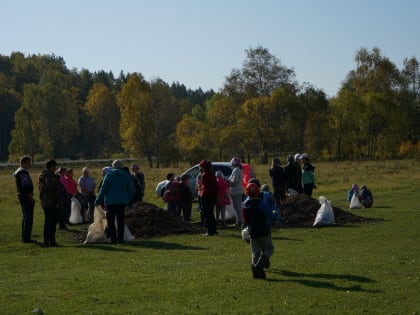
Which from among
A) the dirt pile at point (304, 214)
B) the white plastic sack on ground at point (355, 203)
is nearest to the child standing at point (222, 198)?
the dirt pile at point (304, 214)

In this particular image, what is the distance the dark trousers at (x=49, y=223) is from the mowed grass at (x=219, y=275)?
0.35 metres

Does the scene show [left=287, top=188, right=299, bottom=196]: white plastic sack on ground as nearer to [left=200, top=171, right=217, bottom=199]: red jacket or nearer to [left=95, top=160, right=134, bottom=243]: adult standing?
[left=200, top=171, right=217, bottom=199]: red jacket

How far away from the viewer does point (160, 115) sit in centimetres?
9375

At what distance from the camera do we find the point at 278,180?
22672 mm

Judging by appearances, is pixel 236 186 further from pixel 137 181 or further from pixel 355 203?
pixel 355 203

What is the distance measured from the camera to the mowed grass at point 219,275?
380 inches

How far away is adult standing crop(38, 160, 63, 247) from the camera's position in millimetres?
16812

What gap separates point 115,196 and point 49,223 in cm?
163

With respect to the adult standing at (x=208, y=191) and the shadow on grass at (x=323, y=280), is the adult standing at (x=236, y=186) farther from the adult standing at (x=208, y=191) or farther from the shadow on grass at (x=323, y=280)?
the shadow on grass at (x=323, y=280)

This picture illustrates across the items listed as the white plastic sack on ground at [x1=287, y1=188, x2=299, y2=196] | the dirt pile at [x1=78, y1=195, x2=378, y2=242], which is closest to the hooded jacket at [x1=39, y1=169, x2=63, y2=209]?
the dirt pile at [x1=78, y1=195, x2=378, y2=242]

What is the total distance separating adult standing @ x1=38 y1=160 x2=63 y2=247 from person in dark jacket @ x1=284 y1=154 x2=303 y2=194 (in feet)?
29.2

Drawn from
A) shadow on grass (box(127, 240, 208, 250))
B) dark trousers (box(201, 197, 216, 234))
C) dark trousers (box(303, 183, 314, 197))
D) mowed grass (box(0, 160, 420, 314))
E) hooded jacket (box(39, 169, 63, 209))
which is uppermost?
hooded jacket (box(39, 169, 63, 209))

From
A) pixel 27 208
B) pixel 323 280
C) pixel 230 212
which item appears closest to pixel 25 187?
pixel 27 208

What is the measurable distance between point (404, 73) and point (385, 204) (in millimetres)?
68769
